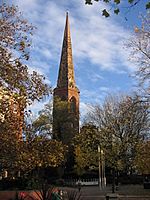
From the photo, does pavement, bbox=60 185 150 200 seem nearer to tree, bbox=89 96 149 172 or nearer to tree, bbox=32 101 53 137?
tree, bbox=89 96 149 172

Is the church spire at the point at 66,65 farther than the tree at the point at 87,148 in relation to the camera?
Yes

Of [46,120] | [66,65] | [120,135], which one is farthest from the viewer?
[66,65]

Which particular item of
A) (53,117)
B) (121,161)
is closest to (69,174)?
(53,117)

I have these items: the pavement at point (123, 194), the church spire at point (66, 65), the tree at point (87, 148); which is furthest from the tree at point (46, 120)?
the church spire at point (66, 65)

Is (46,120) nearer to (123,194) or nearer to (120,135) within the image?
(120,135)

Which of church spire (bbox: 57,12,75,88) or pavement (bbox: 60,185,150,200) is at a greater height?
church spire (bbox: 57,12,75,88)

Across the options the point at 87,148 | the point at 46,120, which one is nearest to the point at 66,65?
the point at 46,120

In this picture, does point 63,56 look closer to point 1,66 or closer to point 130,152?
point 130,152

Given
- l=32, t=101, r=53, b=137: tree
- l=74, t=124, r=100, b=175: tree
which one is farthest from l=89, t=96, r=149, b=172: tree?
l=32, t=101, r=53, b=137: tree

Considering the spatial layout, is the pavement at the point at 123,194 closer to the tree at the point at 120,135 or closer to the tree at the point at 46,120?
the tree at the point at 120,135

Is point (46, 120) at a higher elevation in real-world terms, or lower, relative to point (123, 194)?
higher

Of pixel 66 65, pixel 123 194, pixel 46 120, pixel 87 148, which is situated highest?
pixel 66 65

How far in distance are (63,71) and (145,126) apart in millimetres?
48998

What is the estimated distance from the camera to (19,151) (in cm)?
1981
